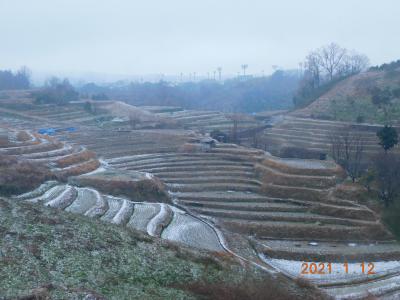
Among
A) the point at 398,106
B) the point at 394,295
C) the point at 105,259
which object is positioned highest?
the point at 398,106

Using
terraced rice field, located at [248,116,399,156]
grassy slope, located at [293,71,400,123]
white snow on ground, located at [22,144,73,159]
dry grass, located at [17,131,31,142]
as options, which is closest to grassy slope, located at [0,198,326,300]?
white snow on ground, located at [22,144,73,159]

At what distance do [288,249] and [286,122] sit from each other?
26301mm

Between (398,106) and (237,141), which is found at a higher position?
(398,106)

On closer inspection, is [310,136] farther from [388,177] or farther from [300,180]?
[300,180]

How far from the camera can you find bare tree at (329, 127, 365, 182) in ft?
96.8

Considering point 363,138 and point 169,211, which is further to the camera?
point 363,138

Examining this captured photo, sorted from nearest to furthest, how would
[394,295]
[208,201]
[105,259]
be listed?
[105,259] → [394,295] → [208,201]

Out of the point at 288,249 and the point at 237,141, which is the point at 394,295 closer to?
the point at 288,249

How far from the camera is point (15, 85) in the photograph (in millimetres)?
81438

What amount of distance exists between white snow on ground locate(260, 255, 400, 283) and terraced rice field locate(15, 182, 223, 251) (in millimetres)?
2483

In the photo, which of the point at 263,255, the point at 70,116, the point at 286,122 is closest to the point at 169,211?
the point at 263,255

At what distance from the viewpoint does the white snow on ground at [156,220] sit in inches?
735

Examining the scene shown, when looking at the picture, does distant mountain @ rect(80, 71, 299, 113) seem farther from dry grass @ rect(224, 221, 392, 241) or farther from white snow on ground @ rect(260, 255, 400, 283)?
white snow on ground @ rect(260, 255, 400, 283)

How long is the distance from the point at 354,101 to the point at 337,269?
1138 inches
